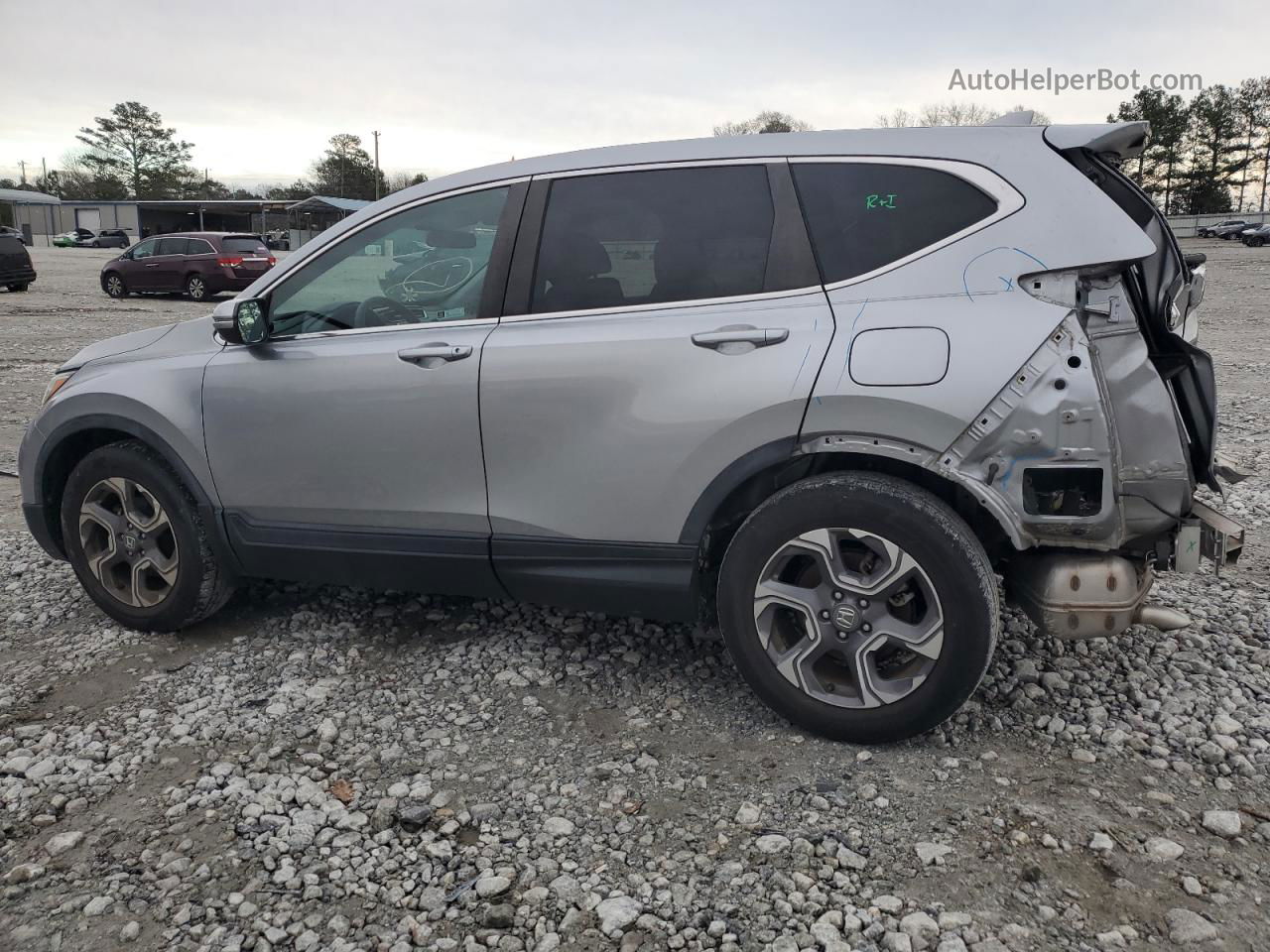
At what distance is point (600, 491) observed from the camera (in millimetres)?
3301

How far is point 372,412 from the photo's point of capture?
11.7 ft

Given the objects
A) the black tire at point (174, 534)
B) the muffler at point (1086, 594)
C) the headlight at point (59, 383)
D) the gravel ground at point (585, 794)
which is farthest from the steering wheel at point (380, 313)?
the muffler at point (1086, 594)

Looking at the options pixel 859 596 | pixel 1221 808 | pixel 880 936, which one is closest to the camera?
pixel 880 936

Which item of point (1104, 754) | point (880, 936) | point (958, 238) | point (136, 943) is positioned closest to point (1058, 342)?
point (958, 238)

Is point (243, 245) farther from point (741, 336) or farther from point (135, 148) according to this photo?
point (135, 148)

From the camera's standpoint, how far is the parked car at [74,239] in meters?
65.4

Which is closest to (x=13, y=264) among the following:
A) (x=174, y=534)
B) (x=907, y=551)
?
(x=174, y=534)

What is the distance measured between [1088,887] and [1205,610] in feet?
7.33

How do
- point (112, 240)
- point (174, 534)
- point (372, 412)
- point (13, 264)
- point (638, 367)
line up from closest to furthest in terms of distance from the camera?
point (638, 367) → point (372, 412) → point (174, 534) → point (13, 264) → point (112, 240)

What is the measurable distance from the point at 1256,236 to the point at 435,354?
52.7 metres

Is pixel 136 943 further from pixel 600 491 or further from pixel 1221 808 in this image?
pixel 1221 808

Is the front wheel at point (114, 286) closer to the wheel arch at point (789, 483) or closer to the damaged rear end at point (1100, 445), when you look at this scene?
the wheel arch at point (789, 483)

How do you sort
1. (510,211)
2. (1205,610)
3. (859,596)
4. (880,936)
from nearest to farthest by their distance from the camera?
(880,936) → (859,596) → (510,211) → (1205,610)

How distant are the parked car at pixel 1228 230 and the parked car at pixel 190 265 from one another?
165 feet
